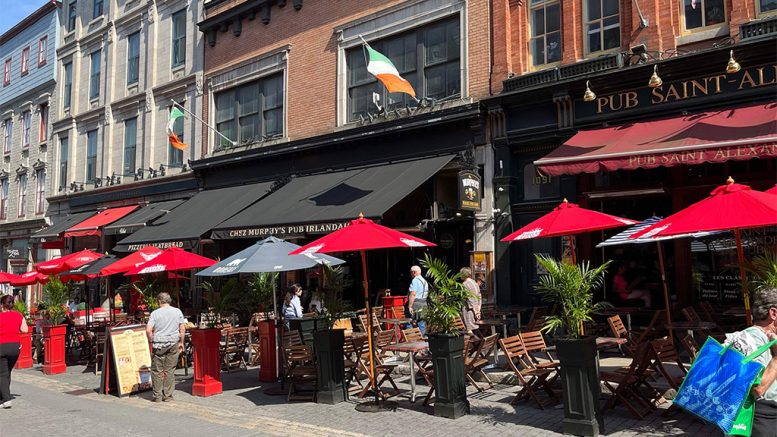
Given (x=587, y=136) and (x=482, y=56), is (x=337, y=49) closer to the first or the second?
(x=482, y=56)

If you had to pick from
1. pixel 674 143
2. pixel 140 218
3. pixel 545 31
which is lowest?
pixel 674 143

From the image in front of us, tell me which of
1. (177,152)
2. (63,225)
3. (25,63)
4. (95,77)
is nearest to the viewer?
(177,152)

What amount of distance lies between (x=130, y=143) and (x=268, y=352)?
17.9 metres

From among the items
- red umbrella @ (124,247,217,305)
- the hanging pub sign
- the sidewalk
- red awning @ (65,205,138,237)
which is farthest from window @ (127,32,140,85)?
the sidewalk

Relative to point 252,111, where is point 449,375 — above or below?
below

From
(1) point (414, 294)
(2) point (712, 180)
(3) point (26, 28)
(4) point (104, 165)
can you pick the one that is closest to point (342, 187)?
(1) point (414, 294)

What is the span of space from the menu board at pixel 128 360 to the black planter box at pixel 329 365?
3.75 meters

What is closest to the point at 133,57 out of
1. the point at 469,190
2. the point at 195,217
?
the point at 195,217

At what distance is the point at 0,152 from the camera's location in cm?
3566

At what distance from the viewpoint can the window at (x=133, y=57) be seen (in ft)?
83.0

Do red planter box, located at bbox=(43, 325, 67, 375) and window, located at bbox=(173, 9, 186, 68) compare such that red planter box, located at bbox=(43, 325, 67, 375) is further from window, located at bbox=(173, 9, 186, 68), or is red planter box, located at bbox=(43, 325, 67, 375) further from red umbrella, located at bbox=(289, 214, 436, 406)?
window, located at bbox=(173, 9, 186, 68)

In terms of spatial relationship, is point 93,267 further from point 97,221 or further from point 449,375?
point 97,221

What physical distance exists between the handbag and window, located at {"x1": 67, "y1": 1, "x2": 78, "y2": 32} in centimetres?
3260

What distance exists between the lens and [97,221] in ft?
79.7
